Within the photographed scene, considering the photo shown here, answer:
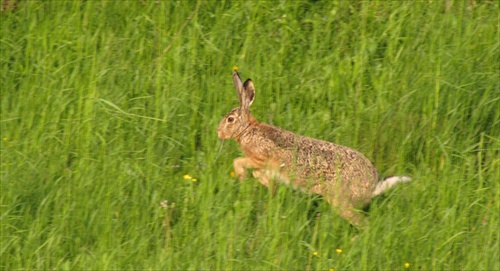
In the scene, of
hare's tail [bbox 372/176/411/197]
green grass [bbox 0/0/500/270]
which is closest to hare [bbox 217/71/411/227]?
hare's tail [bbox 372/176/411/197]

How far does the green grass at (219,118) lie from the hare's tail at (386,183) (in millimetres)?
69

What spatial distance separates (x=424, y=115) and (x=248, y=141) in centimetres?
124

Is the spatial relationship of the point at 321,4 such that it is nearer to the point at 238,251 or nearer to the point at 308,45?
the point at 308,45

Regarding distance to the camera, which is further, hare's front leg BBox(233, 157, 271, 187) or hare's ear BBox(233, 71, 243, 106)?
hare's ear BBox(233, 71, 243, 106)

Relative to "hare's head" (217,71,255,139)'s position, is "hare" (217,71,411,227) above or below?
below

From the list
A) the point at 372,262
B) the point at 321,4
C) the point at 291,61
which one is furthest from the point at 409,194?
the point at 321,4

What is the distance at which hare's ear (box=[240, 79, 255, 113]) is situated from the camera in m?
6.58

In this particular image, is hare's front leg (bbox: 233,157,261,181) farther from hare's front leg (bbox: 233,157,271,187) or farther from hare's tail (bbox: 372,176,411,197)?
hare's tail (bbox: 372,176,411,197)

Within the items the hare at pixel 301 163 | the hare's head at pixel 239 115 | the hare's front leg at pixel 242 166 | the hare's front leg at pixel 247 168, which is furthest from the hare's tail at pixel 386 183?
the hare's head at pixel 239 115

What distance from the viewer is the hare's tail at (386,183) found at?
607cm

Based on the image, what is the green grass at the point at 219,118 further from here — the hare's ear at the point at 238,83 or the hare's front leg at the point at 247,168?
the hare's ear at the point at 238,83

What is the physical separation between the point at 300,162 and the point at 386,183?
0.58 meters

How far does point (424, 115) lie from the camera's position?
6.79 meters

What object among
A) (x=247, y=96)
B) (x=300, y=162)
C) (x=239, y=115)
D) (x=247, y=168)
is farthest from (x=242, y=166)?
(x=247, y=96)
